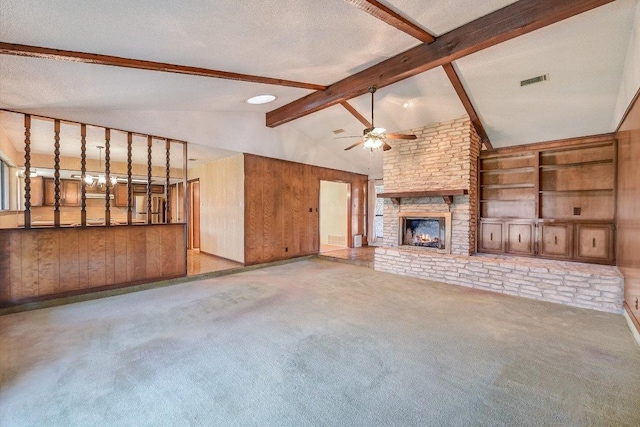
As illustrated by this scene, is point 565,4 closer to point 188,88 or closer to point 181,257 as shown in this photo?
point 188,88

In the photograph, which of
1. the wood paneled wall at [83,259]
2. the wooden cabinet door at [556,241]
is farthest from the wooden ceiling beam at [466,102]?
the wood paneled wall at [83,259]

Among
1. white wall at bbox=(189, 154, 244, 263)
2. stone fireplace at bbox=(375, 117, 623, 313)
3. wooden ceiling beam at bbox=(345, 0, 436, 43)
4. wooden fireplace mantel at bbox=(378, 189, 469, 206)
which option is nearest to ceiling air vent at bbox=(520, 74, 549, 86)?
stone fireplace at bbox=(375, 117, 623, 313)

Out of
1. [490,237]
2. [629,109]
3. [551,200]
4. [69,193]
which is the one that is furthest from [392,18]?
[69,193]

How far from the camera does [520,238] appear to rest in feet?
17.5

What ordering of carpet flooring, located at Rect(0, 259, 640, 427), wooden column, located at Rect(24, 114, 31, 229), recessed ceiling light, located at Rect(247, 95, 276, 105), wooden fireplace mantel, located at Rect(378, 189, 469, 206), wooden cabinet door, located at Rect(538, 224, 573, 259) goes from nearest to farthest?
carpet flooring, located at Rect(0, 259, 640, 427)
wooden column, located at Rect(24, 114, 31, 229)
recessed ceiling light, located at Rect(247, 95, 276, 105)
wooden cabinet door, located at Rect(538, 224, 573, 259)
wooden fireplace mantel, located at Rect(378, 189, 469, 206)

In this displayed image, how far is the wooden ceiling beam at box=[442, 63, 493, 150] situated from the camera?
377 centimetres

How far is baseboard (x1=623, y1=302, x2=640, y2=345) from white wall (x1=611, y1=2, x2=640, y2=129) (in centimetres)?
242

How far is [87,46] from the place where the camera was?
2.33 meters

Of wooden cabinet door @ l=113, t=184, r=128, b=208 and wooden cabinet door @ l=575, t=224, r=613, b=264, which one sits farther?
wooden cabinet door @ l=113, t=184, r=128, b=208

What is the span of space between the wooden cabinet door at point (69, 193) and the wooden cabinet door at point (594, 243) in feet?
38.2

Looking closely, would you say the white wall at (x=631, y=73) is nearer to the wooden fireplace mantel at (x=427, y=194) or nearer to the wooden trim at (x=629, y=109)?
the wooden trim at (x=629, y=109)

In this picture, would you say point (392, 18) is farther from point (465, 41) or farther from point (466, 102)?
point (466, 102)

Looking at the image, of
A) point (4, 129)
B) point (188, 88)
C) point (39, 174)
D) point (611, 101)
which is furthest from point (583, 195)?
point (39, 174)

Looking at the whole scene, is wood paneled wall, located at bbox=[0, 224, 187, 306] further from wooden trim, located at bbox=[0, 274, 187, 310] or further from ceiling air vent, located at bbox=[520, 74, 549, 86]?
ceiling air vent, located at bbox=[520, 74, 549, 86]
